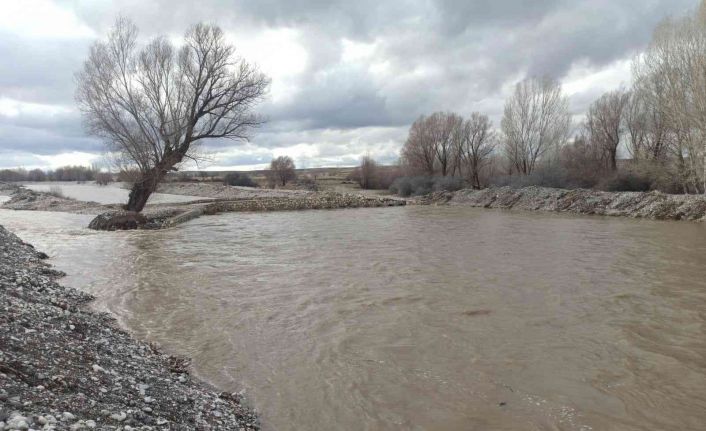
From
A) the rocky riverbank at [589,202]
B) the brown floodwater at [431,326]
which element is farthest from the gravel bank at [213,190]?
the brown floodwater at [431,326]

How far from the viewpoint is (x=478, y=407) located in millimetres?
5062

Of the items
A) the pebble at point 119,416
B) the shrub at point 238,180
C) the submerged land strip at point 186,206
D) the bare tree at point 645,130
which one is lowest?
the pebble at point 119,416

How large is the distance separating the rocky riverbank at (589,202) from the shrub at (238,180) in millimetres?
50796

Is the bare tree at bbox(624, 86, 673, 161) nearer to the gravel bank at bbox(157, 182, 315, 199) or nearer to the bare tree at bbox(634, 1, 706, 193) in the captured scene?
the bare tree at bbox(634, 1, 706, 193)

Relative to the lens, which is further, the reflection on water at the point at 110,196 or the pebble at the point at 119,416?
the reflection on water at the point at 110,196

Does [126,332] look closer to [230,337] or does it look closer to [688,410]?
[230,337]

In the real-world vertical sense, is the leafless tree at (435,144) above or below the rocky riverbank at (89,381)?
above

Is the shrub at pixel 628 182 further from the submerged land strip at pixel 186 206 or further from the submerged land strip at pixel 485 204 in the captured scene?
the submerged land strip at pixel 186 206

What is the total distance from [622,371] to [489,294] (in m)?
4.09

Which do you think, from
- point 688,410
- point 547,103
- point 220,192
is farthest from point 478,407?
point 220,192

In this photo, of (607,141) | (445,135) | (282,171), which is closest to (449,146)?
(445,135)

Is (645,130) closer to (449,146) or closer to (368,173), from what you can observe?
(449,146)

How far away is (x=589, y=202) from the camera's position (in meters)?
31.6

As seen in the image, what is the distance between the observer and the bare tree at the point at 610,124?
4566 centimetres
